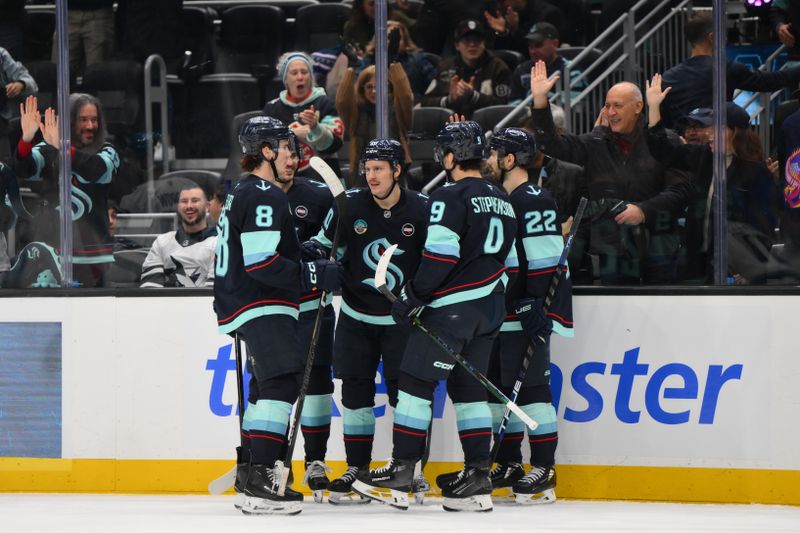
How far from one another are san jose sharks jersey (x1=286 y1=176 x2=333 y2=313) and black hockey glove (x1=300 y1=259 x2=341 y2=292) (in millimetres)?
324

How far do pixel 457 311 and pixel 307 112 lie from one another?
134 cm

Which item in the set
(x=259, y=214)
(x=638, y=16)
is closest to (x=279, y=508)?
(x=259, y=214)

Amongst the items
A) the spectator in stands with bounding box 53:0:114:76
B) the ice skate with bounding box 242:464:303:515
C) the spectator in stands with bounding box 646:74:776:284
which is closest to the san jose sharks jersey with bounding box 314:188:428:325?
the ice skate with bounding box 242:464:303:515

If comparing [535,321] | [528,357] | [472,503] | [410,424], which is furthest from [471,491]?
[535,321]

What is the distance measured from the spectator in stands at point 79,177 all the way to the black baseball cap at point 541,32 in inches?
70.2

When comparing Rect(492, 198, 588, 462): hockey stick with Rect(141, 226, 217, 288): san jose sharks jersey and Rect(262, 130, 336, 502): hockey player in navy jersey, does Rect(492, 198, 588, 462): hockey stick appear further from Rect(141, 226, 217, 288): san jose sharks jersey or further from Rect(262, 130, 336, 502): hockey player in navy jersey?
Rect(141, 226, 217, 288): san jose sharks jersey

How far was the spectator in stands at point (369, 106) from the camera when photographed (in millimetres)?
4899

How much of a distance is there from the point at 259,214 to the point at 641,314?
150 cm

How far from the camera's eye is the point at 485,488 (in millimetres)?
4184

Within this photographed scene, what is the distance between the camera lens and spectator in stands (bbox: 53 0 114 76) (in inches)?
198

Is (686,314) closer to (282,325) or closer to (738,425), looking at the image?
(738,425)

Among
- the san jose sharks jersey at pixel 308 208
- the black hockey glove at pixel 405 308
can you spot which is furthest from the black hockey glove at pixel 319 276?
the san jose sharks jersey at pixel 308 208

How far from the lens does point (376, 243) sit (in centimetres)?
436

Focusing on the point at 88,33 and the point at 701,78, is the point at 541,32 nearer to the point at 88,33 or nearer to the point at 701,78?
the point at 701,78
